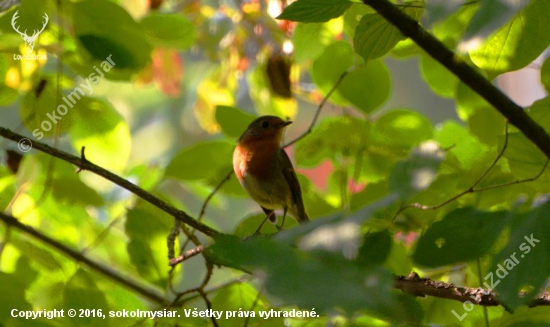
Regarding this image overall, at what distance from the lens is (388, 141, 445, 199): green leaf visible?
13.3 inches

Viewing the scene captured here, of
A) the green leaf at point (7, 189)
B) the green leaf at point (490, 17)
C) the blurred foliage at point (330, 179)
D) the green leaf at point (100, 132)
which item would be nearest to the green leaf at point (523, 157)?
the blurred foliage at point (330, 179)

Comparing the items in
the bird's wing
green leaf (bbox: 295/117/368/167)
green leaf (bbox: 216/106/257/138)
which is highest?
the bird's wing

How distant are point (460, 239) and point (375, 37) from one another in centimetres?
30

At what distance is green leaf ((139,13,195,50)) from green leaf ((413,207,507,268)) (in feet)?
1.96

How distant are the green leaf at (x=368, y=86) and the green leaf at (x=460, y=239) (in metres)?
0.44

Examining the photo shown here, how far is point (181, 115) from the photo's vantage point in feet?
10.6

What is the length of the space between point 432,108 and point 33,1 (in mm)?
3108

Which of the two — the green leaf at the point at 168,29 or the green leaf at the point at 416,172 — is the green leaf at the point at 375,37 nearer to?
the green leaf at the point at 416,172

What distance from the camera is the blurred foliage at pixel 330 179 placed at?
31 cm

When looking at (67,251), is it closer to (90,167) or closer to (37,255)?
(37,255)

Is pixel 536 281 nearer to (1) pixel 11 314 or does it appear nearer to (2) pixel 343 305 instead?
(2) pixel 343 305

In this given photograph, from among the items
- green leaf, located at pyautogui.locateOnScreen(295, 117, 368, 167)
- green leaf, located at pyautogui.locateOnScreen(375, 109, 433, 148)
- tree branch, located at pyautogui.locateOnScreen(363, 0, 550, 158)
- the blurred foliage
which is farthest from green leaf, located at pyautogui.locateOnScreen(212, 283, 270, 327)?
tree branch, located at pyautogui.locateOnScreen(363, 0, 550, 158)

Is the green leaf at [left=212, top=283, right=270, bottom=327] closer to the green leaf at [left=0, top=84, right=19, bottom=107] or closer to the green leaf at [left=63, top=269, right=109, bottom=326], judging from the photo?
the green leaf at [left=63, top=269, right=109, bottom=326]

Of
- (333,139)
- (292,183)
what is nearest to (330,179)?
(333,139)
